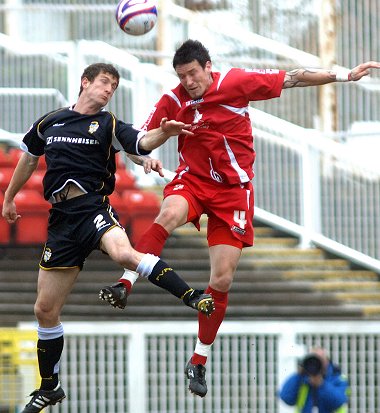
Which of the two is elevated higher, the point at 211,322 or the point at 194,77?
the point at 194,77

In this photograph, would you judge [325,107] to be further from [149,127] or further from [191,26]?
[149,127]

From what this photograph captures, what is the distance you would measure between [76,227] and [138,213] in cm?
557

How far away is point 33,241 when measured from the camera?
14758 mm

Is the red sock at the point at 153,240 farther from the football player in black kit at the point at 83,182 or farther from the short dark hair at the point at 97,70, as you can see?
the short dark hair at the point at 97,70

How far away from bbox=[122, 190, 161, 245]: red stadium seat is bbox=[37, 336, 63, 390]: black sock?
4936 mm

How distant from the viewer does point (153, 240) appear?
30.1 feet

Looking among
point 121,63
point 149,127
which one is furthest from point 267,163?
point 149,127

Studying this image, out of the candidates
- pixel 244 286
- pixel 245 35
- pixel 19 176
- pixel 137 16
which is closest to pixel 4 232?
pixel 244 286

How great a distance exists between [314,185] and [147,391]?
12.0 ft

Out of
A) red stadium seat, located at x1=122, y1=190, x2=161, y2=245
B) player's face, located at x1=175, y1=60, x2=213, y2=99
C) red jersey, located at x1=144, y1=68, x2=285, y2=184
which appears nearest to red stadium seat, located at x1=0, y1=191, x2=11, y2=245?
red stadium seat, located at x1=122, y1=190, x2=161, y2=245

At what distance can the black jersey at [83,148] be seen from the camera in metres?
9.02

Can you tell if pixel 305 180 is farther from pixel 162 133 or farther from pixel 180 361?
pixel 162 133

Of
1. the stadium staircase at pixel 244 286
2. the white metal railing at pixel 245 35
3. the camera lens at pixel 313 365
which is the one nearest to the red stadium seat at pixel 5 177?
the stadium staircase at pixel 244 286

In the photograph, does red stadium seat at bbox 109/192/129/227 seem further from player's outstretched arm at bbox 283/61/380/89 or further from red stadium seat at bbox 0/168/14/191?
player's outstretched arm at bbox 283/61/380/89
